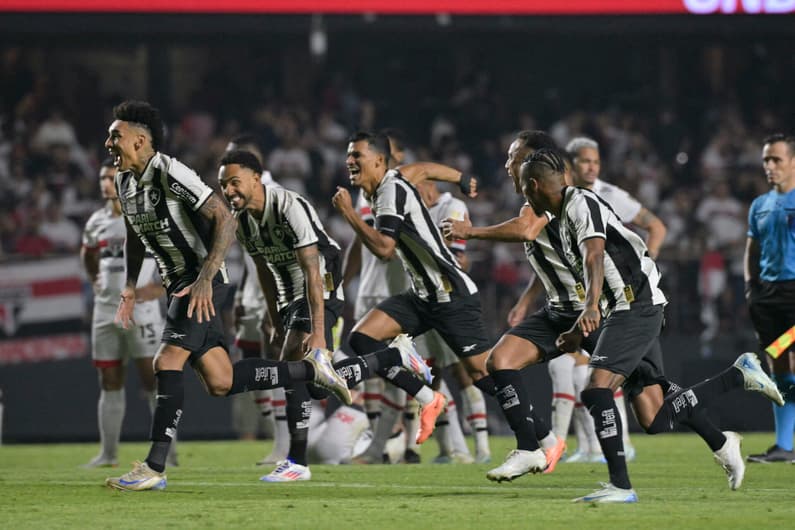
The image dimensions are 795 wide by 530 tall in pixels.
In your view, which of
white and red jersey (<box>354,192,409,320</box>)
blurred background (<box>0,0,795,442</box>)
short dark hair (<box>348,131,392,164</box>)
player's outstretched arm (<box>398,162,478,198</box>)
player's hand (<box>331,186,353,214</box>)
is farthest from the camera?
blurred background (<box>0,0,795,442</box>)

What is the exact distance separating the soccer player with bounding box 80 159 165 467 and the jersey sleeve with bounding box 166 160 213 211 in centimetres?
294

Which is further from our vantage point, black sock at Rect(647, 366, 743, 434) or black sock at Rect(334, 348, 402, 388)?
black sock at Rect(334, 348, 402, 388)

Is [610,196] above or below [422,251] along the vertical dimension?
above

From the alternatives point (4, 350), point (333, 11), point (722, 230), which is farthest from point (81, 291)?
point (722, 230)

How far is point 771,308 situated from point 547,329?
2.95m

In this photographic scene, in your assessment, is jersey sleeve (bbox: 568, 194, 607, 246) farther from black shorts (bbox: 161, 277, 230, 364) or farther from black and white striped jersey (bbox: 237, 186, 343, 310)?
black shorts (bbox: 161, 277, 230, 364)

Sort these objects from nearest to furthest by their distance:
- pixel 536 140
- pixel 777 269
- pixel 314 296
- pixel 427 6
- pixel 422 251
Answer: pixel 314 296, pixel 536 140, pixel 422 251, pixel 777 269, pixel 427 6

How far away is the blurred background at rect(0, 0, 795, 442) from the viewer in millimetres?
14969

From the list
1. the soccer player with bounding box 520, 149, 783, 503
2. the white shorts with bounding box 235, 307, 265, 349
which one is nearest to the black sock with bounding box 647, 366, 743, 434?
the soccer player with bounding box 520, 149, 783, 503

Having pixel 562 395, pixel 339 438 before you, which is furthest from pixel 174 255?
pixel 562 395

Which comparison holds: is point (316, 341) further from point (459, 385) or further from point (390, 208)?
point (459, 385)

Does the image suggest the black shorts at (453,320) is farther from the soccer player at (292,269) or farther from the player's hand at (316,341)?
the player's hand at (316,341)

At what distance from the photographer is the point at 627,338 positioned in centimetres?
732

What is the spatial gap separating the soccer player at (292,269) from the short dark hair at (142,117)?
739mm
